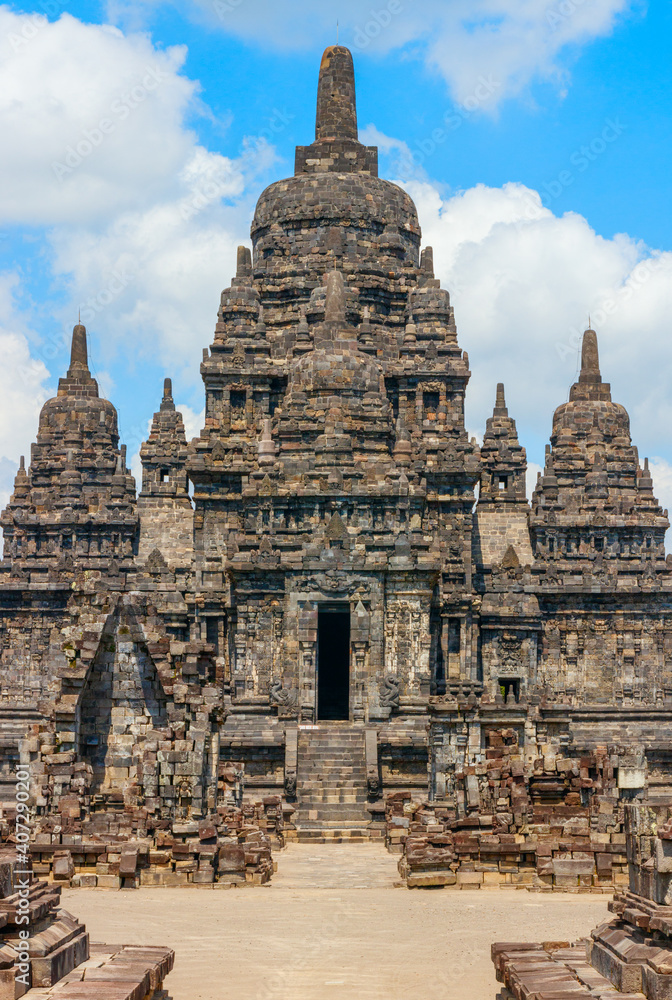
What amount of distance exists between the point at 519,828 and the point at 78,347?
34351 mm

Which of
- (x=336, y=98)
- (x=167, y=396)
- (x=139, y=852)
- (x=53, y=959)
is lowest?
(x=53, y=959)

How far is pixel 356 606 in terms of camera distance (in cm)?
3634

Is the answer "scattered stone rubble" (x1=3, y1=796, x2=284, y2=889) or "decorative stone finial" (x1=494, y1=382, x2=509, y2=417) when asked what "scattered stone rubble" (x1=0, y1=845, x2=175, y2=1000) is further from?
"decorative stone finial" (x1=494, y1=382, x2=509, y2=417)

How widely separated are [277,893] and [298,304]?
2724cm

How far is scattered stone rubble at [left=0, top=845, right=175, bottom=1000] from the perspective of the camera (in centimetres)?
1328

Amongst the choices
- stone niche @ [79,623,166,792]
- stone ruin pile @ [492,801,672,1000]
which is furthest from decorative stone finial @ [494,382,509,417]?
stone ruin pile @ [492,801,672,1000]

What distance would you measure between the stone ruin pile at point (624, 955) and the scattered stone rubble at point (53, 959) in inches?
136

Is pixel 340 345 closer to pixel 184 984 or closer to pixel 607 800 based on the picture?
pixel 607 800

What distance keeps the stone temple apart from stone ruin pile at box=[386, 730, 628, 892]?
94cm

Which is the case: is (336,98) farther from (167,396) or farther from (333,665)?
(333,665)

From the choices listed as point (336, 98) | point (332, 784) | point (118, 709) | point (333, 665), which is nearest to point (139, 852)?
point (118, 709)

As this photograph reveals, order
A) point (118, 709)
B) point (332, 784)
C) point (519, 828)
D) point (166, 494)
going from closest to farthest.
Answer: point (519, 828) < point (118, 709) < point (332, 784) < point (166, 494)

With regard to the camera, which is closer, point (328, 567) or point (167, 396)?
point (328, 567)

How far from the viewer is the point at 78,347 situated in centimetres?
5616
